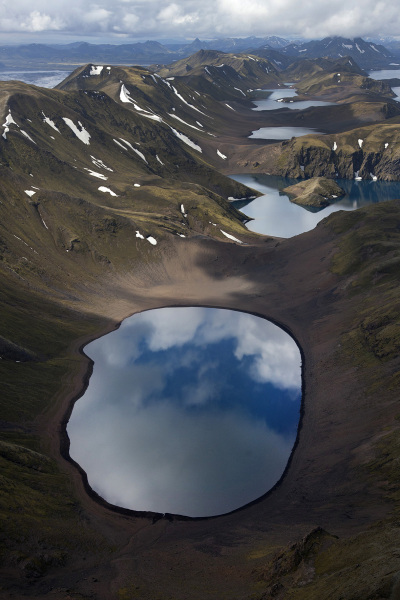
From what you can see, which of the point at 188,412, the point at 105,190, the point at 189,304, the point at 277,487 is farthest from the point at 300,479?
the point at 105,190

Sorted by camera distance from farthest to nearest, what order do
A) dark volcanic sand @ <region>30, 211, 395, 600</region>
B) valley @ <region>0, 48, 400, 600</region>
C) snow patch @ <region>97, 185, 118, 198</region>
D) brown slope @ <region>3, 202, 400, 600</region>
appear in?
snow patch @ <region>97, 185, 118, 198</region> → dark volcanic sand @ <region>30, 211, 395, 600</region> → valley @ <region>0, 48, 400, 600</region> → brown slope @ <region>3, 202, 400, 600</region>

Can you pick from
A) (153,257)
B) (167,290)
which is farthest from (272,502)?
(153,257)

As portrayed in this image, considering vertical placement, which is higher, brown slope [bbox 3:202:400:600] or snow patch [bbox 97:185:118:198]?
snow patch [bbox 97:185:118:198]

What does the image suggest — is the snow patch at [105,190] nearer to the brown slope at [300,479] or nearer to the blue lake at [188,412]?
the brown slope at [300,479]

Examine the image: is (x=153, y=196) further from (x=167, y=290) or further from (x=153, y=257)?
(x=167, y=290)

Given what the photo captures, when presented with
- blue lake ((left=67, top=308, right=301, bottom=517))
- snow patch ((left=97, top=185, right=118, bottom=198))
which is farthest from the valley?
snow patch ((left=97, top=185, right=118, bottom=198))

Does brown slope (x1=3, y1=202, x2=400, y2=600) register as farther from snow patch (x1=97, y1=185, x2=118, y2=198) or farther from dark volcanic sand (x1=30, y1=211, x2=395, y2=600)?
snow patch (x1=97, y1=185, x2=118, y2=198)
